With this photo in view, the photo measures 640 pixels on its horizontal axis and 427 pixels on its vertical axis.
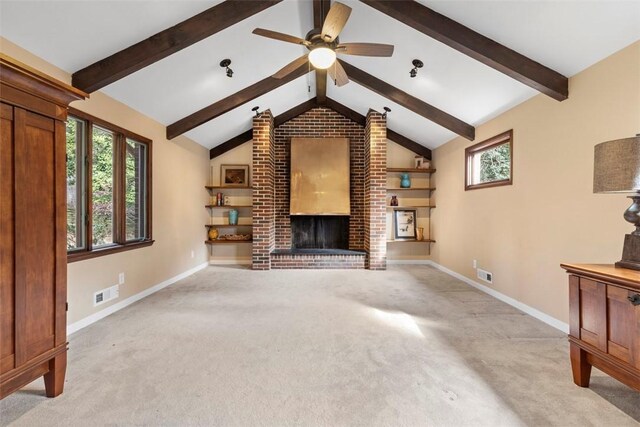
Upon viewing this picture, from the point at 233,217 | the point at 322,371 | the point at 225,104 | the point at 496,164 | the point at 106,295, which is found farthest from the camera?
the point at 233,217

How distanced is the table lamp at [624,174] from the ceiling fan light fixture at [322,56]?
2040 mm

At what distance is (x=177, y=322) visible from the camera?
8.89 ft

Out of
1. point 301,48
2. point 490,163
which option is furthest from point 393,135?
point 301,48

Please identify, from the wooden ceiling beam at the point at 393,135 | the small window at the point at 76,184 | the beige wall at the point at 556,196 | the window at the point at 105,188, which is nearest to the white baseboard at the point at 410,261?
the beige wall at the point at 556,196

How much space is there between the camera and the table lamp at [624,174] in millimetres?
1469

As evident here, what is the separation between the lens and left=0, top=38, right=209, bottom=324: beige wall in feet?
8.54

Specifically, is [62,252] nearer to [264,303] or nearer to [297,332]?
[297,332]

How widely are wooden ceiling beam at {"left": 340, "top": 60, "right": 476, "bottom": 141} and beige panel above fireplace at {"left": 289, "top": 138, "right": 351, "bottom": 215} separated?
4.81ft

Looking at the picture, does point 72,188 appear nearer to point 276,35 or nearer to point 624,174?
point 276,35

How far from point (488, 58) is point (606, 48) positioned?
797mm

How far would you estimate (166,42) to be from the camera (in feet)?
8.56

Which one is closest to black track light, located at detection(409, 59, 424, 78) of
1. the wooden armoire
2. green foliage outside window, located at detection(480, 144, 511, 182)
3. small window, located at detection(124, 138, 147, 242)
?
green foliage outside window, located at detection(480, 144, 511, 182)

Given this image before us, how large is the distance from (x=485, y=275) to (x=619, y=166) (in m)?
2.59

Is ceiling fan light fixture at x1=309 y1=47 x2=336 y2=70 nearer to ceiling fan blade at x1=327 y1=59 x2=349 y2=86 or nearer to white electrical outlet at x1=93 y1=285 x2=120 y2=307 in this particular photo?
ceiling fan blade at x1=327 y1=59 x2=349 y2=86
